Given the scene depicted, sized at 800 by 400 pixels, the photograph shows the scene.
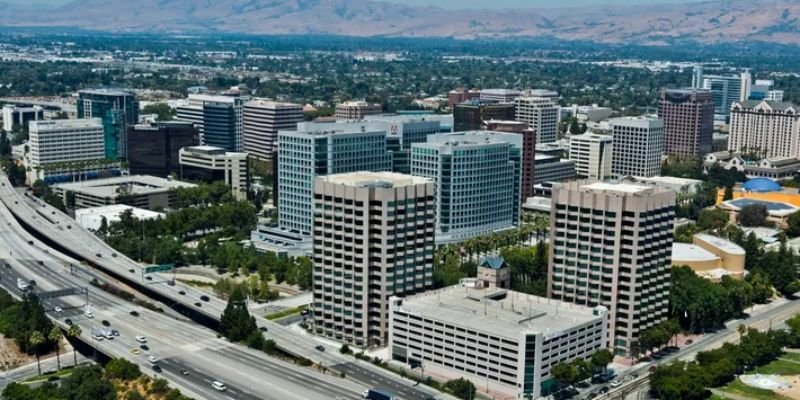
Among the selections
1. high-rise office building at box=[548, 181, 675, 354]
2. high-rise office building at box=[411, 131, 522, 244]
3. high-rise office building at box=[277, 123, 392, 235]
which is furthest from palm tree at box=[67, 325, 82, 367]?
high-rise office building at box=[411, 131, 522, 244]

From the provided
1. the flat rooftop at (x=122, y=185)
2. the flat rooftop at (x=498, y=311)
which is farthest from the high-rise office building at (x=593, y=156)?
the flat rooftop at (x=498, y=311)

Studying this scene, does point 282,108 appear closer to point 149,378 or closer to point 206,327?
point 206,327

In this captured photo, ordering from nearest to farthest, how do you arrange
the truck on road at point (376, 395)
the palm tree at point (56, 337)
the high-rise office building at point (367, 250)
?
the truck on road at point (376, 395) → the palm tree at point (56, 337) → the high-rise office building at point (367, 250)

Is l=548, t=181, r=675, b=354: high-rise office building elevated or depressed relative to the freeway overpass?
elevated

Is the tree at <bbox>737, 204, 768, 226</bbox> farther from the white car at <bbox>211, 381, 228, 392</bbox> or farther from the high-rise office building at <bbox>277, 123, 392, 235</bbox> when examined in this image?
the white car at <bbox>211, 381, 228, 392</bbox>

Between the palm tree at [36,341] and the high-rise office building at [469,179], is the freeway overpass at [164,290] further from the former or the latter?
the high-rise office building at [469,179]

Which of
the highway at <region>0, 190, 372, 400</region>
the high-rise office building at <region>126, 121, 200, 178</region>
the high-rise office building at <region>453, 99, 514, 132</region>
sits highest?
the high-rise office building at <region>453, 99, 514, 132</region>

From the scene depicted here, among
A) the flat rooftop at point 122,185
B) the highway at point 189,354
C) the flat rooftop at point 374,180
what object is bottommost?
the highway at point 189,354

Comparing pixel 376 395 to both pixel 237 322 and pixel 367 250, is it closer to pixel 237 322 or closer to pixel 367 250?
pixel 367 250
